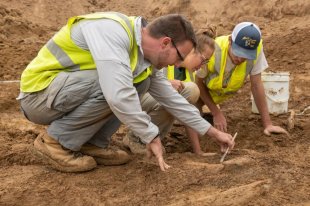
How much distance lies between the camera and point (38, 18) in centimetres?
960

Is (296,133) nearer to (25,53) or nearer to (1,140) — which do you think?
(1,140)

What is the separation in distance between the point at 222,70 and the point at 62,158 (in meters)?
1.56

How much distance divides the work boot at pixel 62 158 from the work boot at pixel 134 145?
0.51 metres

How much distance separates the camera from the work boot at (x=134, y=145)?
11.2 ft

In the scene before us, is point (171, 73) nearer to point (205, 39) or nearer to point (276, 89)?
point (205, 39)

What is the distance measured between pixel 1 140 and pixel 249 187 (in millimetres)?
1968

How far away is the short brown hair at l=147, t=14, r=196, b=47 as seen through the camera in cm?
253

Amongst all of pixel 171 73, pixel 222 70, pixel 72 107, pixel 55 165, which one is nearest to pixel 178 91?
pixel 171 73

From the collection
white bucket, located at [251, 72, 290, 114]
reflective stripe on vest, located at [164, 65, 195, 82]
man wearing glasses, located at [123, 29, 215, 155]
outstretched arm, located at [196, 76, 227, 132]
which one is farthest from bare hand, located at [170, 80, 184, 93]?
white bucket, located at [251, 72, 290, 114]

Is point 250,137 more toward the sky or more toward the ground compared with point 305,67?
more toward the sky

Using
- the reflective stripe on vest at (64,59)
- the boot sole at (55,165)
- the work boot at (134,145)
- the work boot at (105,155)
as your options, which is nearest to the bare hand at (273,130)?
the work boot at (134,145)

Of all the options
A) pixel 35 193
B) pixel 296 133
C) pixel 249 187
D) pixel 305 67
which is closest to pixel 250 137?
pixel 296 133

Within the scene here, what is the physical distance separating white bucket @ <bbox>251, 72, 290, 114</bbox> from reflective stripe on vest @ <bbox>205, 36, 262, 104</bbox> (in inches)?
18.0

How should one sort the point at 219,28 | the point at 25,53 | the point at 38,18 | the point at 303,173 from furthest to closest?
the point at 38,18 → the point at 219,28 → the point at 25,53 → the point at 303,173
